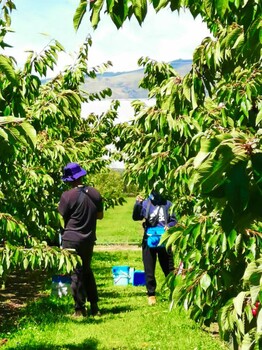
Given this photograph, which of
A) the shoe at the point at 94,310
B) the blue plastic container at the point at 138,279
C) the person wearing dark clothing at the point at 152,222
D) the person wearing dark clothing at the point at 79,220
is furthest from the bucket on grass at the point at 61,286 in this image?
the blue plastic container at the point at 138,279

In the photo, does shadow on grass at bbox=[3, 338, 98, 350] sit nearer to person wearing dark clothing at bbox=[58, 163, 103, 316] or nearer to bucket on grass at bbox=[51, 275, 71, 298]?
person wearing dark clothing at bbox=[58, 163, 103, 316]

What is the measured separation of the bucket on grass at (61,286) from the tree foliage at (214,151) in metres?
4.63

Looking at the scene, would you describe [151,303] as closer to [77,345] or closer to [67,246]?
[67,246]

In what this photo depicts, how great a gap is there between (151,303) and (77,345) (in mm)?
2477

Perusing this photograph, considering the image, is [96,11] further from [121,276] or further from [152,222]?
[121,276]

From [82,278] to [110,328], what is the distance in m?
0.87

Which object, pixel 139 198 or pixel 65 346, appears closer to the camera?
pixel 65 346

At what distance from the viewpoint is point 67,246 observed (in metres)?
7.74

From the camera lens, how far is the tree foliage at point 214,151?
1643 mm

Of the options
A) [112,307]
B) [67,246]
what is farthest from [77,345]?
[112,307]

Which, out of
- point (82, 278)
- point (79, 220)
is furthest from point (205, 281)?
point (82, 278)

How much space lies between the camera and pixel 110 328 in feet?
23.7

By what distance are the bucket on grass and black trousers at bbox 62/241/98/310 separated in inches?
63.6

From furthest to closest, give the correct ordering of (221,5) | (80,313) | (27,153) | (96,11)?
(80,313), (27,153), (96,11), (221,5)
